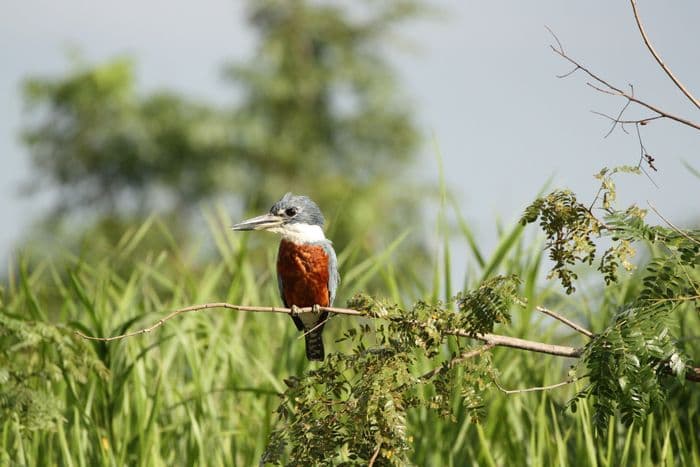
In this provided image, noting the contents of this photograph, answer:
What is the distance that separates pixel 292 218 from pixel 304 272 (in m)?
0.49

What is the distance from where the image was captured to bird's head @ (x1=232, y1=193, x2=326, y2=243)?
10.4 ft

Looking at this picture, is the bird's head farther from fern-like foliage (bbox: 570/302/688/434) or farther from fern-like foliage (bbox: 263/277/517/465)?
fern-like foliage (bbox: 570/302/688/434)

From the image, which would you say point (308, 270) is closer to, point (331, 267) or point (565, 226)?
point (331, 267)

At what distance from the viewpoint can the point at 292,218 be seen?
3305 millimetres

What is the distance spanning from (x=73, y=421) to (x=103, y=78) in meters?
21.0

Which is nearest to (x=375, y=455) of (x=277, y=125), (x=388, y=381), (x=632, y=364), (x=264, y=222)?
(x=388, y=381)

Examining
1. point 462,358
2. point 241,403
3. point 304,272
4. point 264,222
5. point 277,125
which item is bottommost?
point 241,403

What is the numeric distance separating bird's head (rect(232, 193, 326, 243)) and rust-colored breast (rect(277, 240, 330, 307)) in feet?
0.52

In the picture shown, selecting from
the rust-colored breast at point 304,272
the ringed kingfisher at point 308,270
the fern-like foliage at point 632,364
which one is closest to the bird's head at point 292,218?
the ringed kingfisher at point 308,270

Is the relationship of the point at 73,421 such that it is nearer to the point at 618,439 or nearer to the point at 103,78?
the point at 618,439

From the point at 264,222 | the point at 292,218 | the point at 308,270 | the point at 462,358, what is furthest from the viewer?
the point at 308,270

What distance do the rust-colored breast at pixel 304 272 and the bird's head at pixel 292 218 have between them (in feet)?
0.52

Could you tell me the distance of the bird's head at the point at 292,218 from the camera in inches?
125

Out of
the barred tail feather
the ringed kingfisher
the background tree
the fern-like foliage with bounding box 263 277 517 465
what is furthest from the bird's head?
the background tree
